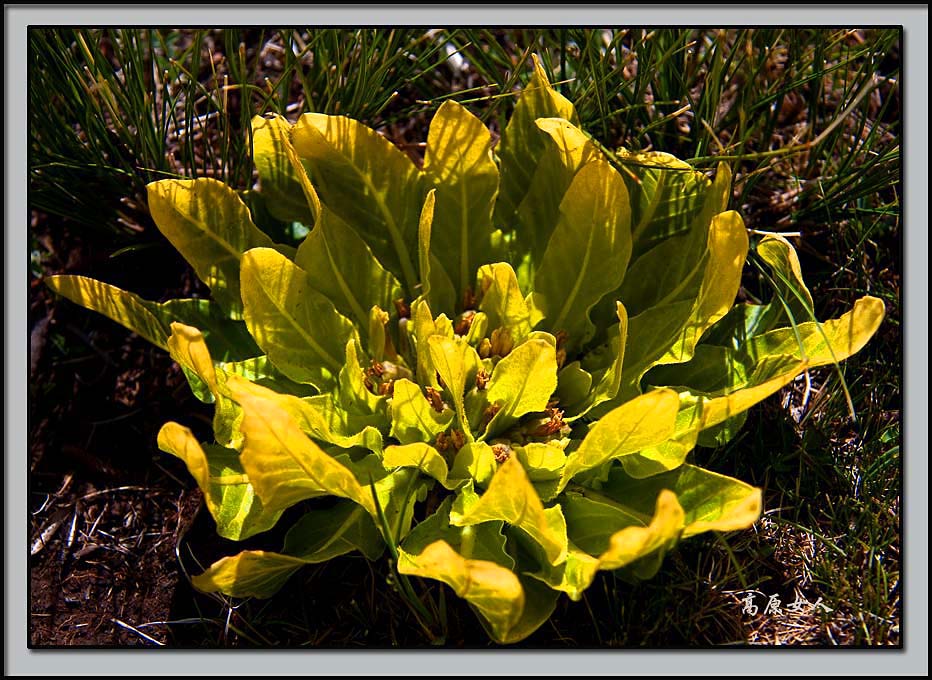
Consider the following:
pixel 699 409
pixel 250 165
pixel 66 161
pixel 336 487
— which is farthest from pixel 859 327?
pixel 66 161

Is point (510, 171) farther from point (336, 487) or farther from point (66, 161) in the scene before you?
point (66, 161)

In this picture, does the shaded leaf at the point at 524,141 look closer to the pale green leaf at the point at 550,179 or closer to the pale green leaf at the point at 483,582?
the pale green leaf at the point at 550,179

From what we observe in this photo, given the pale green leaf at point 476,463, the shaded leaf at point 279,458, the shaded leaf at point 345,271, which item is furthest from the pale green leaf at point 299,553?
the shaded leaf at point 345,271

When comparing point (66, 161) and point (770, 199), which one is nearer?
point (66, 161)

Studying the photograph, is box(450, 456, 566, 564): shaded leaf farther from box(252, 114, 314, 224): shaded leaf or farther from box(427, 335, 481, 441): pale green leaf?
box(252, 114, 314, 224): shaded leaf

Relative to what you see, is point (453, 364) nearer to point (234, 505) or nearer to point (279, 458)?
point (279, 458)

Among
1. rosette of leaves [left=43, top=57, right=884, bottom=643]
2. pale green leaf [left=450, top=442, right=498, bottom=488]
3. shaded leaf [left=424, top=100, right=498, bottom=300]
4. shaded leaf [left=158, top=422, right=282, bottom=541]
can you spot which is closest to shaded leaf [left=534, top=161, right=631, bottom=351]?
rosette of leaves [left=43, top=57, right=884, bottom=643]

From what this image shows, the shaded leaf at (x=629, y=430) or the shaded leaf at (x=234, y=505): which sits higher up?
the shaded leaf at (x=629, y=430)

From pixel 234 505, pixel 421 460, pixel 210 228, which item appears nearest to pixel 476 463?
pixel 421 460
